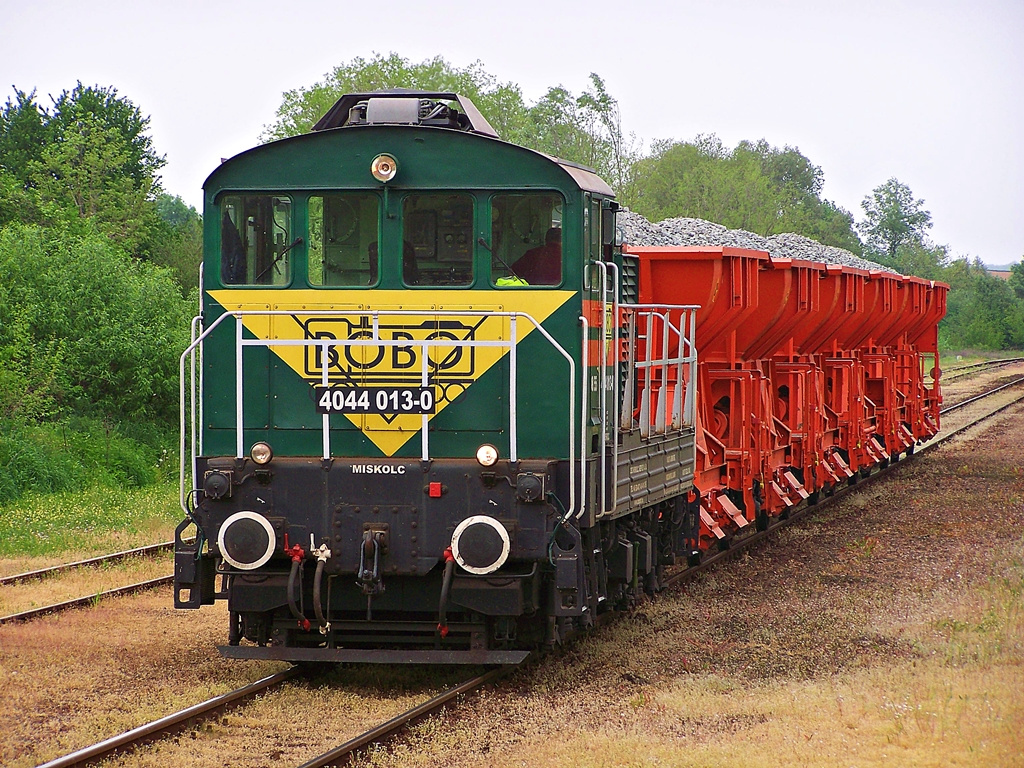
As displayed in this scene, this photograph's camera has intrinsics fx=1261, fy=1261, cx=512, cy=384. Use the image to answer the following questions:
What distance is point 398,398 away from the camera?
25.4ft

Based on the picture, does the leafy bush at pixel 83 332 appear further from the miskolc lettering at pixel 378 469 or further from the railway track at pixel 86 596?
the miskolc lettering at pixel 378 469

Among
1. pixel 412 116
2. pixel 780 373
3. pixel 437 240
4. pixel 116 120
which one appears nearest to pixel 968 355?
pixel 116 120

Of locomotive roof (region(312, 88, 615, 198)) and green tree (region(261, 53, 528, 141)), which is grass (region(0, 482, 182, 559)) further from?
green tree (region(261, 53, 528, 141))

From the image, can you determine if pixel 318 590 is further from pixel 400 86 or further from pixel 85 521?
pixel 400 86

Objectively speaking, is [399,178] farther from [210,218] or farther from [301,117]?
[301,117]

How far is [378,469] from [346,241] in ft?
5.07

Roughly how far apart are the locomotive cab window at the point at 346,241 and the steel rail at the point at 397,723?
2.64m

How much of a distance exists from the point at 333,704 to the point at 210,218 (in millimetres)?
3198

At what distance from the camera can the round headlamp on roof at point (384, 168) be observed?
7992 millimetres

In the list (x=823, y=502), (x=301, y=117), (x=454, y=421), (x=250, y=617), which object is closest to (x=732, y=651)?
(x=454, y=421)

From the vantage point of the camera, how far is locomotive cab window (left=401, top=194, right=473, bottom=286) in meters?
8.05

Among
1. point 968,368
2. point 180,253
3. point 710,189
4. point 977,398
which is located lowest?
point 977,398

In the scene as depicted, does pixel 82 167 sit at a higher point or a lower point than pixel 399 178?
higher

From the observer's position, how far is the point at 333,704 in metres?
7.70
